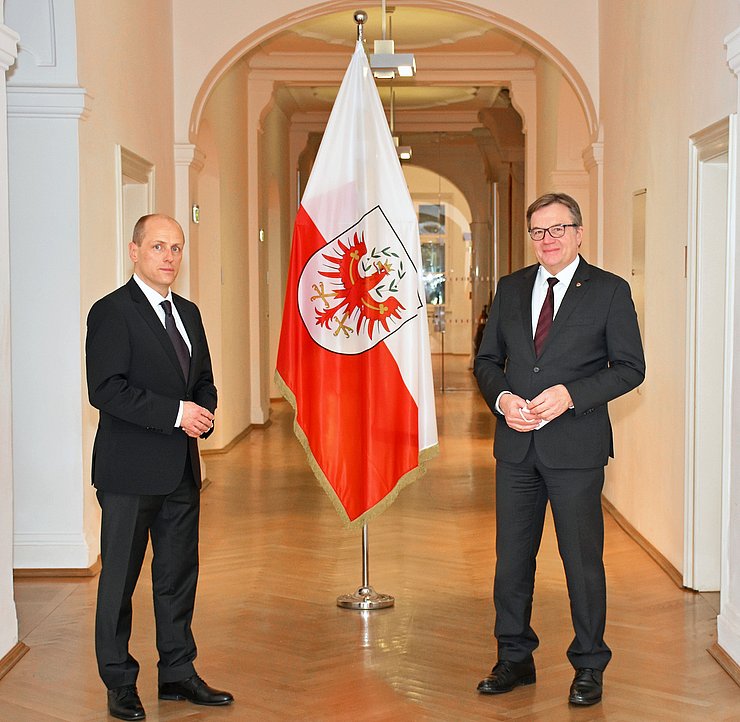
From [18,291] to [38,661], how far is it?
2.35 metres

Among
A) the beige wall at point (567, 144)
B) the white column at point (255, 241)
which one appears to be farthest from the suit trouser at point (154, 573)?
the white column at point (255, 241)

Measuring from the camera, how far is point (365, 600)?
574cm

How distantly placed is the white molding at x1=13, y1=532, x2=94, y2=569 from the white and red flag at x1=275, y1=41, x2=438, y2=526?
176cm

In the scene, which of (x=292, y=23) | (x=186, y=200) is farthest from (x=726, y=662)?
(x=292, y=23)

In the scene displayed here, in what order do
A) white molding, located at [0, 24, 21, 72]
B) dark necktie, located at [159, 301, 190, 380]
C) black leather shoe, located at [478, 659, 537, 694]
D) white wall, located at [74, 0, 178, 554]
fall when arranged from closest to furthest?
dark necktie, located at [159, 301, 190, 380] < black leather shoe, located at [478, 659, 537, 694] < white molding, located at [0, 24, 21, 72] < white wall, located at [74, 0, 178, 554]

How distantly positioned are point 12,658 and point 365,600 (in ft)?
5.86

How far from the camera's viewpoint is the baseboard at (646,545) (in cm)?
618

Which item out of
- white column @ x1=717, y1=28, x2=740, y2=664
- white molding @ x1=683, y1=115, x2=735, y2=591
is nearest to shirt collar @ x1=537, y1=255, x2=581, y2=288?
Result: white column @ x1=717, y1=28, x2=740, y2=664

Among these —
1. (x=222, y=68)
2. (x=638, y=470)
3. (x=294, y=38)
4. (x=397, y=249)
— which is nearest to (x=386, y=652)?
(x=397, y=249)

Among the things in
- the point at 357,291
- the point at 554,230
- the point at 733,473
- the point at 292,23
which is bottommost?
the point at 733,473

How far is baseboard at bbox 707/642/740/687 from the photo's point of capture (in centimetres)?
456

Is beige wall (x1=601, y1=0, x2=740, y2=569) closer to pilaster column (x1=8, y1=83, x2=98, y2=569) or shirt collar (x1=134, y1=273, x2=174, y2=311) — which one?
shirt collar (x1=134, y1=273, x2=174, y2=311)

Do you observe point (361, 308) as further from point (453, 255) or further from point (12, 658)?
point (453, 255)

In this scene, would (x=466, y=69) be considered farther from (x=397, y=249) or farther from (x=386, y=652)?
(x=386, y=652)
